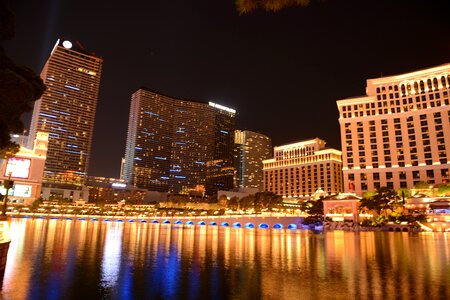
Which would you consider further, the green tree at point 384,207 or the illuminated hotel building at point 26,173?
the illuminated hotel building at point 26,173

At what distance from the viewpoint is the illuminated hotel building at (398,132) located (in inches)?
4311

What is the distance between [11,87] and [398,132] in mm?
125785

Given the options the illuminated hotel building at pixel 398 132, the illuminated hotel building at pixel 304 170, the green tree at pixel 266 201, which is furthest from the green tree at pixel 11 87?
the illuminated hotel building at pixel 304 170

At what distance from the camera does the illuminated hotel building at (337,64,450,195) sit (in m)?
110

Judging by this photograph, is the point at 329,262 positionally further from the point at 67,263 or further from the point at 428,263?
the point at 67,263

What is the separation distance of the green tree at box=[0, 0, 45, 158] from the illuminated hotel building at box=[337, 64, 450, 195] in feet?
380

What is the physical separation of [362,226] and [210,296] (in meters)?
84.6

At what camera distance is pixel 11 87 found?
14.6 metres

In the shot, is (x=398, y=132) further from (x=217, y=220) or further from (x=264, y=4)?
(x=264, y=4)

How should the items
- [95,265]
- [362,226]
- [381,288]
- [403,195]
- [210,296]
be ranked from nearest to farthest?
[210,296] < [381,288] < [95,265] < [362,226] < [403,195]

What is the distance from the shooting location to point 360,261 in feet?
80.3

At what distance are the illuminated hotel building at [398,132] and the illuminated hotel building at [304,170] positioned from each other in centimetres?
3939

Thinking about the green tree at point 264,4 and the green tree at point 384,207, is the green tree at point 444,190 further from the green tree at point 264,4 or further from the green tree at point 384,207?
A: the green tree at point 264,4

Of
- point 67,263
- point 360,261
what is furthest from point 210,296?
point 360,261
